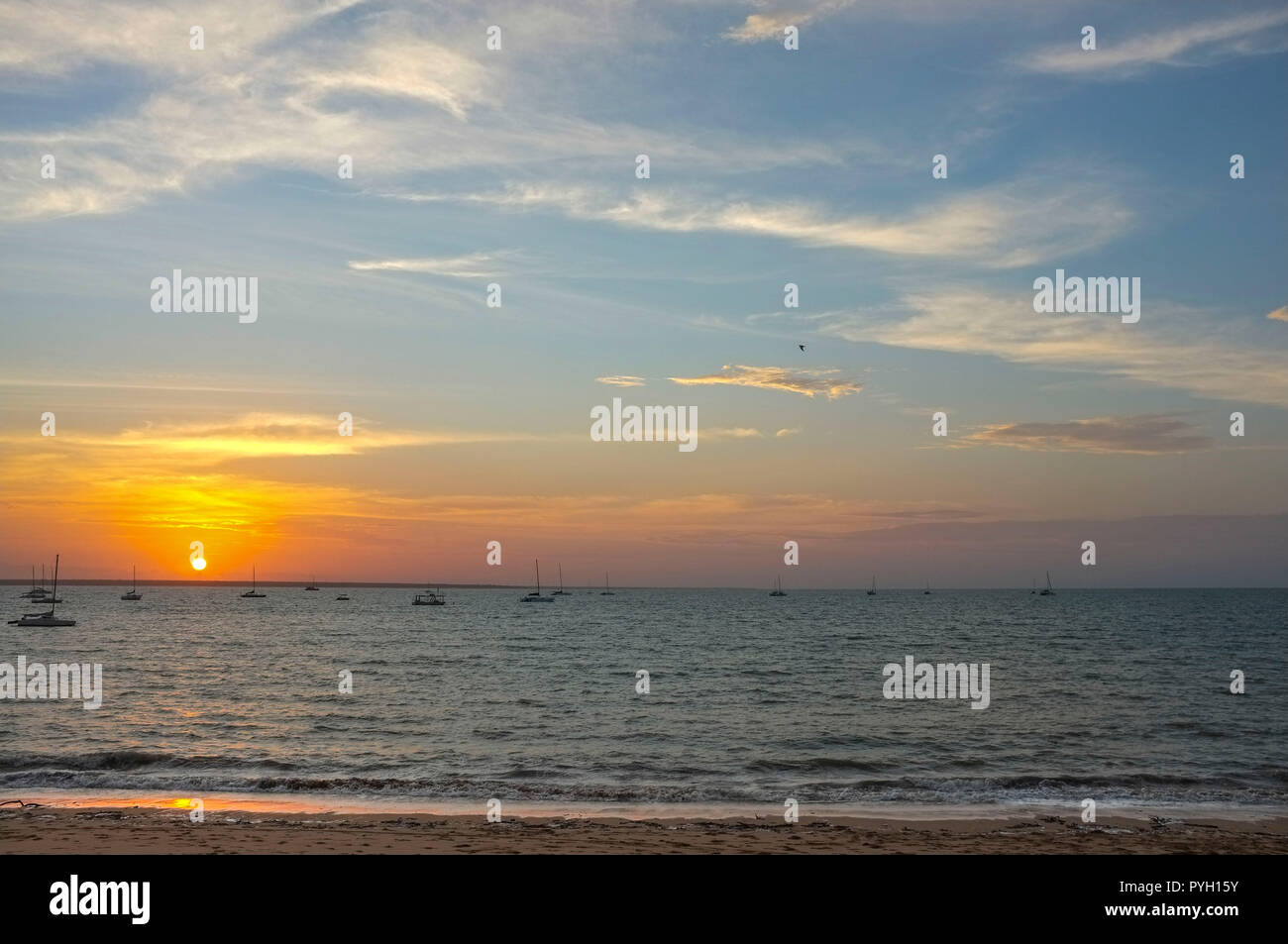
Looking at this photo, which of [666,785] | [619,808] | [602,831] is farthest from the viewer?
[666,785]

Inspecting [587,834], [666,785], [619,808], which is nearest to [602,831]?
[587,834]

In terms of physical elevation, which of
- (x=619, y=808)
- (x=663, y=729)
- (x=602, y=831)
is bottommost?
(x=663, y=729)

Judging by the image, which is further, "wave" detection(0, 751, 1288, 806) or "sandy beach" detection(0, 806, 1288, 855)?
"wave" detection(0, 751, 1288, 806)

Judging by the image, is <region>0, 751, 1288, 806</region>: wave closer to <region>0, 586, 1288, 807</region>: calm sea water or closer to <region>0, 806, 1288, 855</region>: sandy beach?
<region>0, 586, 1288, 807</region>: calm sea water

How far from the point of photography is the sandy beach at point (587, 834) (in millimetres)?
18516

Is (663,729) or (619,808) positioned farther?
(663,729)

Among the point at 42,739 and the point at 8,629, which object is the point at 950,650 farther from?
the point at 8,629

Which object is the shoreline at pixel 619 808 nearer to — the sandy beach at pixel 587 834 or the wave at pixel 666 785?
the sandy beach at pixel 587 834

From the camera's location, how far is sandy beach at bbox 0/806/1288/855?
1852cm

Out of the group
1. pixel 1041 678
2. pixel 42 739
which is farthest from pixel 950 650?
pixel 42 739

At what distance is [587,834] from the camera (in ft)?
66.7

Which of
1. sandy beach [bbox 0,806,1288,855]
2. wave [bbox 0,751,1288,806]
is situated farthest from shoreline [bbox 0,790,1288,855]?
wave [bbox 0,751,1288,806]

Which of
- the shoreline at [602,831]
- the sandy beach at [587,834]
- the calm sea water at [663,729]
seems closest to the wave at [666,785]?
the calm sea water at [663,729]

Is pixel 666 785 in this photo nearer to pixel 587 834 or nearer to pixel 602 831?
pixel 602 831
